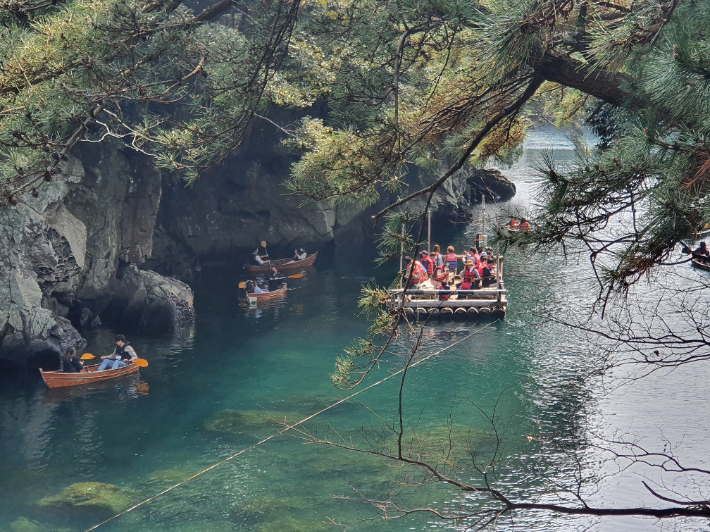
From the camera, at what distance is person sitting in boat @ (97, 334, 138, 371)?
17156 mm

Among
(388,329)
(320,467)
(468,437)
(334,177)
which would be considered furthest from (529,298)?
(388,329)

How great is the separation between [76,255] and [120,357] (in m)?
3.71

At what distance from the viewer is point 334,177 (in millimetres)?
7250

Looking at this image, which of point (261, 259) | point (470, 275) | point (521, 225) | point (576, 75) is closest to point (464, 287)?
point (470, 275)

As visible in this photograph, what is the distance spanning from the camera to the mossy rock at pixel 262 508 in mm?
10836

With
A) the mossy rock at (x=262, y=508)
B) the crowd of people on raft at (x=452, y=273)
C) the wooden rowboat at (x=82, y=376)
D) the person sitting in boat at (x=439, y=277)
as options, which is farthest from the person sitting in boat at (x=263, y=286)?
the mossy rock at (x=262, y=508)

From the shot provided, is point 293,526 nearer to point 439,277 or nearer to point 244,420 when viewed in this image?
point 244,420

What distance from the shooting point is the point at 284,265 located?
27.5 m

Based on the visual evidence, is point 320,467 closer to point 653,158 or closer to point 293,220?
point 653,158

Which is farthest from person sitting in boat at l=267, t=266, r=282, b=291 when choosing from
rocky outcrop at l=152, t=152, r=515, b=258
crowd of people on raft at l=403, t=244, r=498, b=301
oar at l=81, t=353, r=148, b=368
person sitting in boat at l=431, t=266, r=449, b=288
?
oar at l=81, t=353, r=148, b=368

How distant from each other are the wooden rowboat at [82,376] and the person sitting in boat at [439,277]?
889cm

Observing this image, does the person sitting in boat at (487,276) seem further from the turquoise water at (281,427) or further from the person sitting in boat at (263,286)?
the person sitting in boat at (263,286)

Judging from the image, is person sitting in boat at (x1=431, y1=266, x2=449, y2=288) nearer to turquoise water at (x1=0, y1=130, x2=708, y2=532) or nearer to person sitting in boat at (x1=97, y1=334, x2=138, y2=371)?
turquoise water at (x1=0, y1=130, x2=708, y2=532)

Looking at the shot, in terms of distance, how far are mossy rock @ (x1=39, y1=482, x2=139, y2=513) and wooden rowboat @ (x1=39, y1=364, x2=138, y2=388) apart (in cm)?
516
